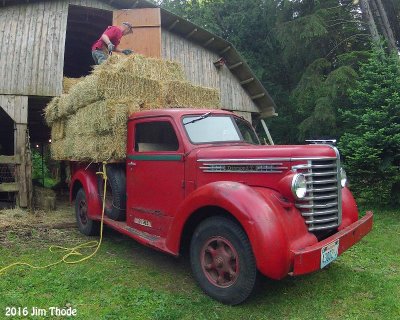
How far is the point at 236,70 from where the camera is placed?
43.9ft

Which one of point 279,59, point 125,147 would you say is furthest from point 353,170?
point 279,59

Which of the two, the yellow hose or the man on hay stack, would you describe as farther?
the man on hay stack

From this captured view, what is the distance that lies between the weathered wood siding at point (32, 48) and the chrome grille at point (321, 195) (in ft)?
25.8

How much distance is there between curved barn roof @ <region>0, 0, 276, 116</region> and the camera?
11.0 metres

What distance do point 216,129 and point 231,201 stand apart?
61.9 inches

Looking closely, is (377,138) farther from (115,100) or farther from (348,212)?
(115,100)

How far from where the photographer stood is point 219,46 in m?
12.7

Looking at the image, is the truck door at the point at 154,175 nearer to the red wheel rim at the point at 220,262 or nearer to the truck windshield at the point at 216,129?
the truck windshield at the point at 216,129

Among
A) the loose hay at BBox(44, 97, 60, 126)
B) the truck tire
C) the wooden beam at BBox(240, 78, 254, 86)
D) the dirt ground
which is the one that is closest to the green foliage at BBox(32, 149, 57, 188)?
the dirt ground

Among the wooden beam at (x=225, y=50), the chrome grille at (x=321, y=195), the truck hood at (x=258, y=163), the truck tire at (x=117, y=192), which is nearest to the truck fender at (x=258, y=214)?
the truck hood at (x=258, y=163)

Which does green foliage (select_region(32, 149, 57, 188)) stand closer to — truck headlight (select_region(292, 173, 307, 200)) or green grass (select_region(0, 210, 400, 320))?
green grass (select_region(0, 210, 400, 320))

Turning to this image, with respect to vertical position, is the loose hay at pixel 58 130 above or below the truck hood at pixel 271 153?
above

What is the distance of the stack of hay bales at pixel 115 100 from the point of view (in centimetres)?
558

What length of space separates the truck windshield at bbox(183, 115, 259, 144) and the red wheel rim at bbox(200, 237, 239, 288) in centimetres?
141
